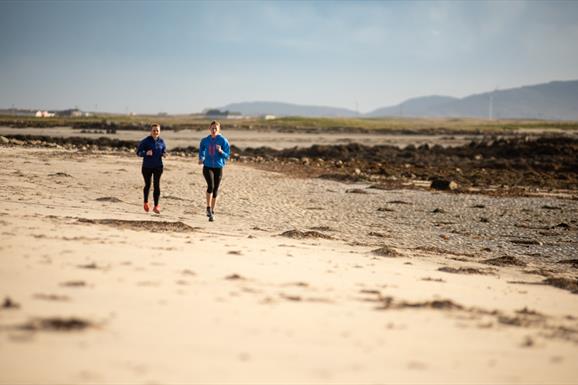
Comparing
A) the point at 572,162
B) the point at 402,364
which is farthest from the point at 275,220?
the point at 572,162

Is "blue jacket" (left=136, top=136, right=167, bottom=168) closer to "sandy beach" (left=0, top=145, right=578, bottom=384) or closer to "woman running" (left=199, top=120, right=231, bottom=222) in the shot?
"woman running" (left=199, top=120, right=231, bottom=222)

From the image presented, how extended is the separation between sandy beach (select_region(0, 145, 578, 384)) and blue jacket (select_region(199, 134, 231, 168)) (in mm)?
1240

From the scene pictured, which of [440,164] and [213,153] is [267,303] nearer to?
[213,153]

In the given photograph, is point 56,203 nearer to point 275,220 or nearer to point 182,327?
point 275,220

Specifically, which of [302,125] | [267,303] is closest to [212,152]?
[267,303]

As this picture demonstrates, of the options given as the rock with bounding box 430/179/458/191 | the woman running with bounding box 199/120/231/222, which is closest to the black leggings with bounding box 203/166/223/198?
the woman running with bounding box 199/120/231/222

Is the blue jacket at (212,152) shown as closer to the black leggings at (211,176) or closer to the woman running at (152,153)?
the black leggings at (211,176)

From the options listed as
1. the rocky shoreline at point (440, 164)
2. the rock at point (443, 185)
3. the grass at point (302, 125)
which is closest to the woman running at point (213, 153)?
the rocky shoreline at point (440, 164)

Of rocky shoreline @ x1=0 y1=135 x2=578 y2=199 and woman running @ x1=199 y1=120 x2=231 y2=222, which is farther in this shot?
rocky shoreline @ x1=0 y1=135 x2=578 y2=199

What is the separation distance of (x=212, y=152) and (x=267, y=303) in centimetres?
698

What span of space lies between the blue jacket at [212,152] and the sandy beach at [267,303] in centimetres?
124

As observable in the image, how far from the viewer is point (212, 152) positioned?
12.2 meters

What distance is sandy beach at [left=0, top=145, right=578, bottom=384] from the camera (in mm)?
4285

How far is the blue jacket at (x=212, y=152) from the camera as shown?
12203 mm
